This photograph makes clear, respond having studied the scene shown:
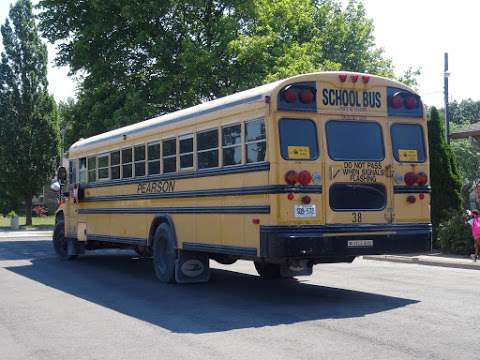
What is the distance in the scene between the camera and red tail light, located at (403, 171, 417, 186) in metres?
10.0


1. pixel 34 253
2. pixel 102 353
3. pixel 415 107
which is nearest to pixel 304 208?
pixel 415 107

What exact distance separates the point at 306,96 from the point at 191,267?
13.3ft

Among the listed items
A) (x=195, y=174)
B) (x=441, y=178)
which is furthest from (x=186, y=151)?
(x=441, y=178)

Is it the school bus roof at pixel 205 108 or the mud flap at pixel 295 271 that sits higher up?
the school bus roof at pixel 205 108

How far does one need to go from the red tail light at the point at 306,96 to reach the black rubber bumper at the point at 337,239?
167 centimetres

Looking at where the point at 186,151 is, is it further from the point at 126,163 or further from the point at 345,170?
the point at 345,170

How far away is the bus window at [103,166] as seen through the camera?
48.8 ft

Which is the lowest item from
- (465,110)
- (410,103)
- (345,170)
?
(345,170)

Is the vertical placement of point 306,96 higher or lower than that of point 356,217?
higher

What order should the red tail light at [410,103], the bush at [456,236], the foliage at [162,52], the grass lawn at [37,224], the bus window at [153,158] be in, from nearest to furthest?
the red tail light at [410,103] < the bus window at [153,158] < the bush at [456,236] < the foliage at [162,52] < the grass lawn at [37,224]

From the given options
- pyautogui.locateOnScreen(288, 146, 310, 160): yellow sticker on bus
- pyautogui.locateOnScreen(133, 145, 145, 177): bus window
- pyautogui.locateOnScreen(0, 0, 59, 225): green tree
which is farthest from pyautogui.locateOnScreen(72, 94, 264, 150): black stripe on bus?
pyautogui.locateOnScreen(0, 0, 59, 225): green tree

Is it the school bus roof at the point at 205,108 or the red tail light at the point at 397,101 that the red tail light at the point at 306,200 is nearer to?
the school bus roof at the point at 205,108

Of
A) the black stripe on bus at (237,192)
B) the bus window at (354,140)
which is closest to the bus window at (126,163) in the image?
the black stripe on bus at (237,192)

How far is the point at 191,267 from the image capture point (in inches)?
474
